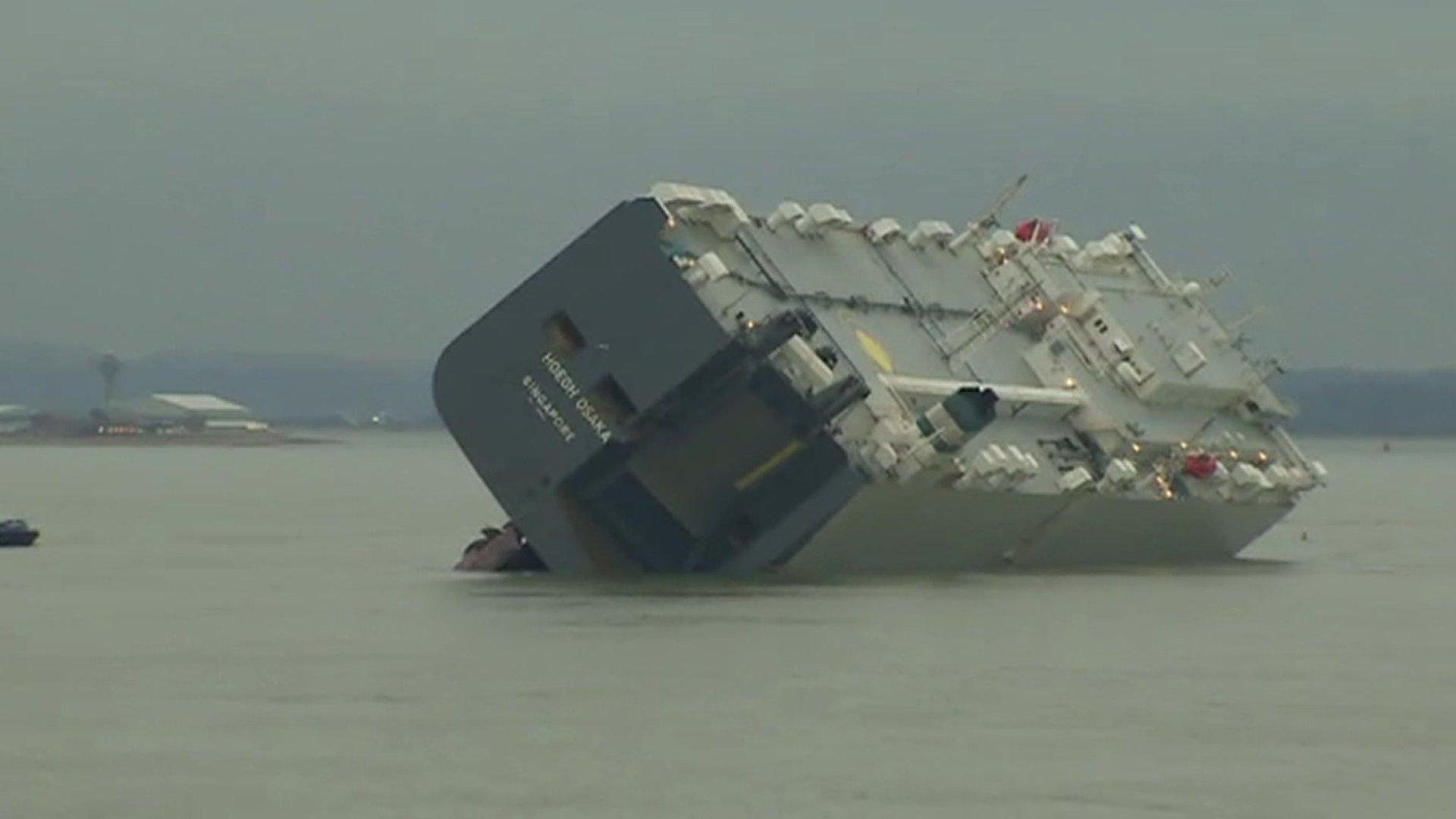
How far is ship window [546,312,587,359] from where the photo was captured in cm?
6278

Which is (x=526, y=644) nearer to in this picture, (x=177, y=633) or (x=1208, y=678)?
(x=177, y=633)

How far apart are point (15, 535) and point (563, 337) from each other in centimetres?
2385

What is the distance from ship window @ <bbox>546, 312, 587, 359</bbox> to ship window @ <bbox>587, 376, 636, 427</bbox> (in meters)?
0.78

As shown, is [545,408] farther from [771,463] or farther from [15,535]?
[15,535]

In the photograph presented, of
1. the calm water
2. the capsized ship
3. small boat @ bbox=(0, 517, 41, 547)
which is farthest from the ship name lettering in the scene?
small boat @ bbox=(0, 517, 41, 547)

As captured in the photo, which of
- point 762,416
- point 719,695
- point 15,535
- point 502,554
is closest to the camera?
point 719,695

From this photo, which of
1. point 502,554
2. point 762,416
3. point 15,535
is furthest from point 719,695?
point 15,535

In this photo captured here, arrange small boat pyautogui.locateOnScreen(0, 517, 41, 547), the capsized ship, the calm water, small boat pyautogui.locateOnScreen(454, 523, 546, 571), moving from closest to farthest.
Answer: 1. the calm water
2. the capsized ship
3. small boat pyautogui.locateOnScreen(454, 523, 546, 571)
4. small boat pyautogui.locateOnScreen(0, 517, 41, 547)

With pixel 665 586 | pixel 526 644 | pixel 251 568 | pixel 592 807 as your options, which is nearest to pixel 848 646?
pixel 526 644

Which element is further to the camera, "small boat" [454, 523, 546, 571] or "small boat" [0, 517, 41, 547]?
"small boat" [0, 517, 41, 547]

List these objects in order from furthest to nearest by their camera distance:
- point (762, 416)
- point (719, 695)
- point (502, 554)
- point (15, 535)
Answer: point (15, 535) → point (502, 554) → point (762, 416) → point (719, 695)

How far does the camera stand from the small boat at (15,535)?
8281 cm

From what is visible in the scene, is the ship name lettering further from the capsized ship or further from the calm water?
the calm water

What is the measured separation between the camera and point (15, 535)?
273ft
